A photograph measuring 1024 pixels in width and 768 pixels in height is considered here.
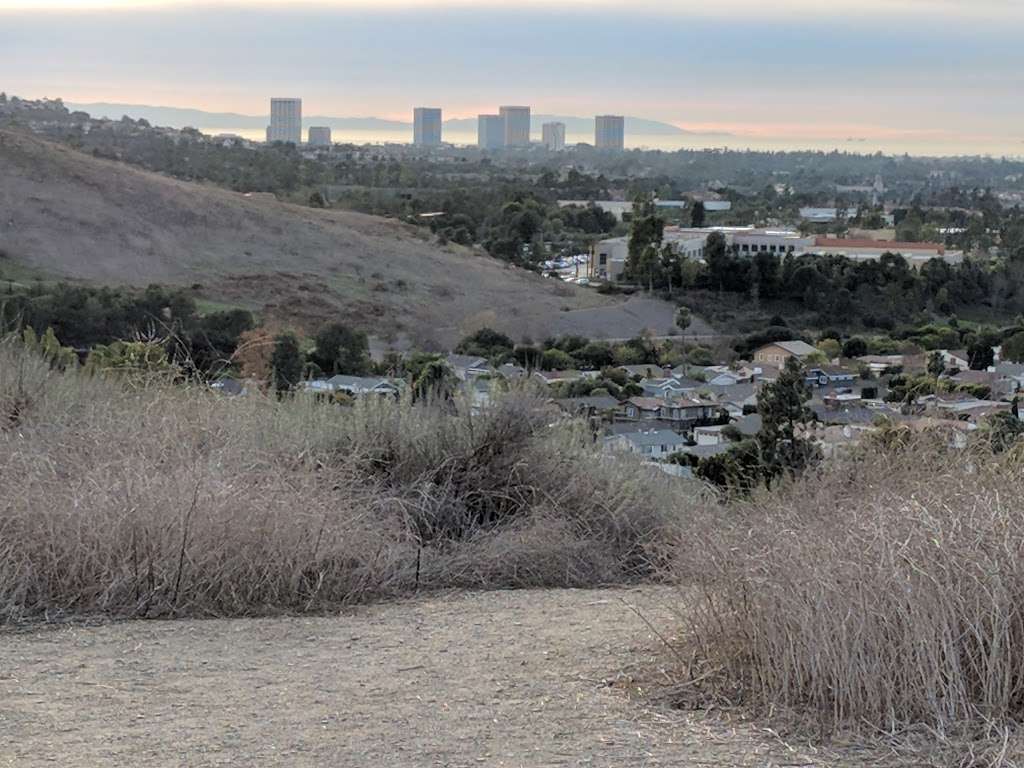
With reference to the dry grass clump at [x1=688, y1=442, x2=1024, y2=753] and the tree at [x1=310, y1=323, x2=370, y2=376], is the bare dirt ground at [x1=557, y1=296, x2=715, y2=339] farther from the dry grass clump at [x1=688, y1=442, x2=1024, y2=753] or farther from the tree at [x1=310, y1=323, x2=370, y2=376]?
the dry grass clump at [x1=688, y1=442, x2=1024, y2=753]

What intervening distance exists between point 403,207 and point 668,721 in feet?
194

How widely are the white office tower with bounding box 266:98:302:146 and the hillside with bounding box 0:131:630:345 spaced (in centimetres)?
6813

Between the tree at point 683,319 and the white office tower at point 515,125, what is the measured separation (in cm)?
11495

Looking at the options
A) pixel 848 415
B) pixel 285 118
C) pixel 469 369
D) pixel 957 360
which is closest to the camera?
pixel 848 415

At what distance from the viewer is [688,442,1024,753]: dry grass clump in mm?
4023

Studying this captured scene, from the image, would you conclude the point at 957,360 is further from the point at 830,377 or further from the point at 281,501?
the point at 281,501

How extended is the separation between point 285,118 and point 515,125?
126 ft

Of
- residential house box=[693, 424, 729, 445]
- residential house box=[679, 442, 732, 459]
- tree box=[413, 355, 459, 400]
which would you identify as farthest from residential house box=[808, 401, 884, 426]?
tree box=[413, 355, 459, 400]

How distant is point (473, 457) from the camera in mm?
7430

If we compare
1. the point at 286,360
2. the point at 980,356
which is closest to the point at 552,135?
the point at 980,356

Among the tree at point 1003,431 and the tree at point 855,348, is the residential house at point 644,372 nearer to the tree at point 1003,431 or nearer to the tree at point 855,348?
the tree at point 855,348

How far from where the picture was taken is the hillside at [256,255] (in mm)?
38062

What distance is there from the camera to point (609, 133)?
167 m

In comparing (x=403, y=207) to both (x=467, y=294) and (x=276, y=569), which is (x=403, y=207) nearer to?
(x=467, y=294)
